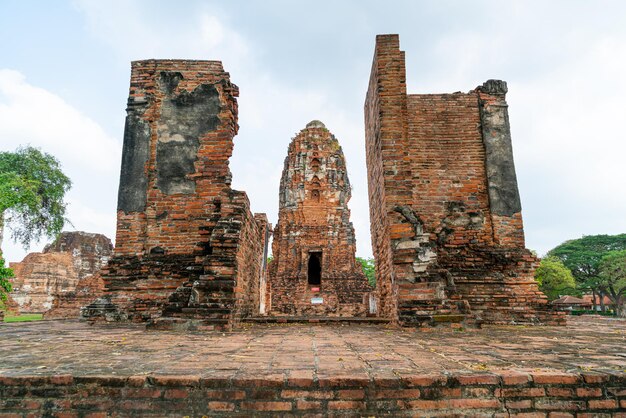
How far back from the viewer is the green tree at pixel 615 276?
29.5 meters

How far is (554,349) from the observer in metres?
3.77

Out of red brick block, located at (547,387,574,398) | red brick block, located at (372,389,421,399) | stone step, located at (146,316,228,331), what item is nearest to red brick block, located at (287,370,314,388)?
red brick block, located at (372,389,421,399)

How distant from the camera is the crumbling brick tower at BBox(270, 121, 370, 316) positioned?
61.2 ft

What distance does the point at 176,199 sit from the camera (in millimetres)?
8008

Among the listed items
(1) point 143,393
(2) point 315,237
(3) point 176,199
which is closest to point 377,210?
(3) point 176,199

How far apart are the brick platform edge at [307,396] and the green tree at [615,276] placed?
109 ft

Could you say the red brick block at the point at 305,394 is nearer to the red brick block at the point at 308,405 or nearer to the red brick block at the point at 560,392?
the red brick block at the point at 308,405

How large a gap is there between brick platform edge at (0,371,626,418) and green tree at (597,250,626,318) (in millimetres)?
33318

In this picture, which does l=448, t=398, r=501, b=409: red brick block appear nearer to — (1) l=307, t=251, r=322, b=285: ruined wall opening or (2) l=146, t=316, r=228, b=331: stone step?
(2) l=146, t=316, r=228, b=331: stone step

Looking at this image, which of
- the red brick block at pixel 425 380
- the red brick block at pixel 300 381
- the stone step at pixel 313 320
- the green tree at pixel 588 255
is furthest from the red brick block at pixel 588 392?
the green tree at pixel 588 255

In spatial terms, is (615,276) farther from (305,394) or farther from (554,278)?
(305,394)

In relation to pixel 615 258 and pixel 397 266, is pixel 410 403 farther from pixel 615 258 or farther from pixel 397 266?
pixel 615 258

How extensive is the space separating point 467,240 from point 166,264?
6.31m

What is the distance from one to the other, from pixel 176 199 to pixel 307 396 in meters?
6.37
